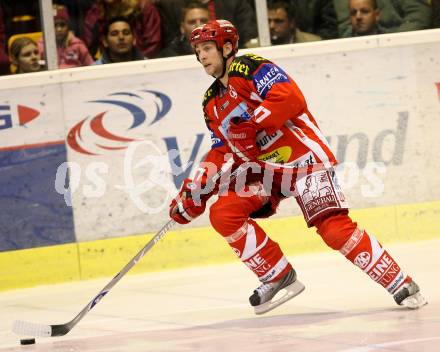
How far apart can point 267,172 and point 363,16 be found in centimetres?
270

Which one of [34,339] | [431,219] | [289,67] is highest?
[289,67]

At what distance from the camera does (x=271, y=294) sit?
4.88 meters

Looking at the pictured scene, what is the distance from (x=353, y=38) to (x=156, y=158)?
5.03 feet

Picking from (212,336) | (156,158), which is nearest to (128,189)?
(156,158)

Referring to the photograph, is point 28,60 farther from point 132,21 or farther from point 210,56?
point 210,56

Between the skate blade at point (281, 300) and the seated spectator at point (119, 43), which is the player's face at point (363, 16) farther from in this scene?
the skate blade at point (281, 300)

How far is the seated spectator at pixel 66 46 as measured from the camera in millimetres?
7000

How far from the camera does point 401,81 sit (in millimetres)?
7113

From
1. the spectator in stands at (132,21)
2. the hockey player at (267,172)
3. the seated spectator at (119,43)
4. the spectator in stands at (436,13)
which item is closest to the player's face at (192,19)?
the spectator in stands at (132,21)

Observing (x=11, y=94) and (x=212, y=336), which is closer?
(x=212, y=336)

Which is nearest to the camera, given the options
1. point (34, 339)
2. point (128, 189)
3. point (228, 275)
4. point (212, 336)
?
point (212, 336)

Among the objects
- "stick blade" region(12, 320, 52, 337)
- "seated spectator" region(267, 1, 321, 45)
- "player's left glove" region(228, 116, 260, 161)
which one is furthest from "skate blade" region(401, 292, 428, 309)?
"seated spectator" region(267, 1, 321, 45)

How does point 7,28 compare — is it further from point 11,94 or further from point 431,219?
point 431,219

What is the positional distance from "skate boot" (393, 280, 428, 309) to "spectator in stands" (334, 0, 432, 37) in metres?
2.95
